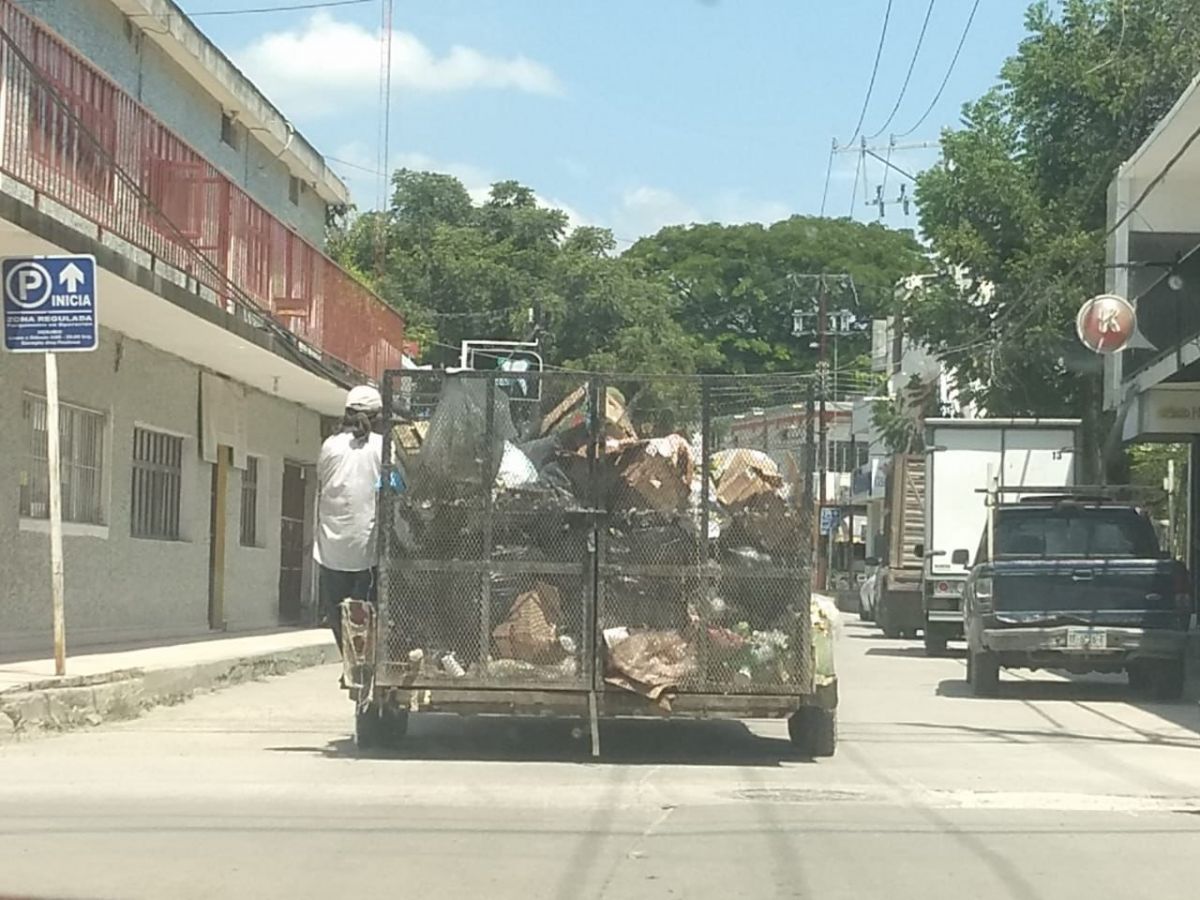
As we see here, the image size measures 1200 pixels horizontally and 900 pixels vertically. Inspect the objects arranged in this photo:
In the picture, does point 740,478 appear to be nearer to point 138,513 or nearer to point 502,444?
point 502,444

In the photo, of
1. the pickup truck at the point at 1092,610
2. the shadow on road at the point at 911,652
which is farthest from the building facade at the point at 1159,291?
the pickup truck at the point at 1092,610

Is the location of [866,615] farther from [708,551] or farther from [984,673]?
[708,551]

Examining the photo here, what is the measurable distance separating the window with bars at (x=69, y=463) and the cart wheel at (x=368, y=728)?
17.2 feet

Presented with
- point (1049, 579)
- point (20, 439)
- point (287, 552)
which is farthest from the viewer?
point (287, 552)

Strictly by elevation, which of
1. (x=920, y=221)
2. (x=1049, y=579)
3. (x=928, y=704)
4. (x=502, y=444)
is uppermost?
(x=920, y=221)

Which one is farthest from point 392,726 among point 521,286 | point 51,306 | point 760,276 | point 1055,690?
point 760,276

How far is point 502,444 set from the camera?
10289mm

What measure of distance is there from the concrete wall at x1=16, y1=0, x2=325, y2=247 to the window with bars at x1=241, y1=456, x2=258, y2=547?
3.88 metres

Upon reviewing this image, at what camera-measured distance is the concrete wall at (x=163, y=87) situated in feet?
58.8

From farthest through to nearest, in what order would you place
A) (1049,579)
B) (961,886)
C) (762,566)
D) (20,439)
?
(1049,579)
(20,439)
(762,566)
(961,886)

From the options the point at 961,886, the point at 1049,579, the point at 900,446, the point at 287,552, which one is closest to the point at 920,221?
the point at 900,446

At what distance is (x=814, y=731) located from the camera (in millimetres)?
10680

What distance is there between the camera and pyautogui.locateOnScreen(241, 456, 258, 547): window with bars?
72.7ft

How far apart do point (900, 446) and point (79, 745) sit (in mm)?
24907
